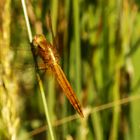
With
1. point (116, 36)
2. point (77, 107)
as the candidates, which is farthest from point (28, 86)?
point (77, 107)

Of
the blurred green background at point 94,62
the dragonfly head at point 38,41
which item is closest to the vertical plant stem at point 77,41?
the blurred green background at point 94,62

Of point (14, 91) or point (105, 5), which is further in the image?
point (105, 5)

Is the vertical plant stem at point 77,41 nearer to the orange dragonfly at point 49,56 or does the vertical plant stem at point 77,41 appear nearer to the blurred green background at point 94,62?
the blurred green background at point 94,62

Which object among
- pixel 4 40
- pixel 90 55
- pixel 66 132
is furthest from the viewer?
pixel 90 55

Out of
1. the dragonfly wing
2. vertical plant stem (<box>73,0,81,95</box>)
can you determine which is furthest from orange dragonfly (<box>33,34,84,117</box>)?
vertical plant stem (<box>73,0,81,95</box>)

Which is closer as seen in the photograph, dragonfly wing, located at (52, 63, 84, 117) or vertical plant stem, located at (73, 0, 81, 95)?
dragonfly wing, located at (52, 63, 84, 117)

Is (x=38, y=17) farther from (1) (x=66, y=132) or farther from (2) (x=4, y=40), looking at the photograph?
(2) (x=4, y=40)

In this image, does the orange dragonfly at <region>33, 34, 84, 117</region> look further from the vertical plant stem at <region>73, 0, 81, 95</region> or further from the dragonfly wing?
the vertical plant stem at <region>73, 0, 81, 95</region>

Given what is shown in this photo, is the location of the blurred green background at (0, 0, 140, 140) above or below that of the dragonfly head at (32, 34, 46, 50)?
Answer: below
